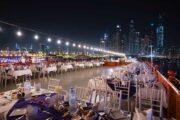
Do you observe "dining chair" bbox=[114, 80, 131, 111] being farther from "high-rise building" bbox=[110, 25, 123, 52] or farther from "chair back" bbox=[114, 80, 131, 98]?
"high-rise building" bbox=[110, 25, 123, 52]

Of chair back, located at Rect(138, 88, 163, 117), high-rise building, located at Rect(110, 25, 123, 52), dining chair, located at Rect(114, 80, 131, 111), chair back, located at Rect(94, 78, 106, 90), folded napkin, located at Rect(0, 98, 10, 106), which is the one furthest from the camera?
high-rise building, located at Rect(110, 25, 123, 52)

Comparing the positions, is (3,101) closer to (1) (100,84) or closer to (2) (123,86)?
(1) (100,84)

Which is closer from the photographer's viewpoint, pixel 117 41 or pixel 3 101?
pixel 3 101

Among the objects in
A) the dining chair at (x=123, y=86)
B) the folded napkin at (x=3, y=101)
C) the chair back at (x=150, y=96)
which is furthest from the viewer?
the dining chair at (x=123, y=86)

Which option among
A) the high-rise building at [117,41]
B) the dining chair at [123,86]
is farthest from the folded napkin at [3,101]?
the high-rise building at [117,41]

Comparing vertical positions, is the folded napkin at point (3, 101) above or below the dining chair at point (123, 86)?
above

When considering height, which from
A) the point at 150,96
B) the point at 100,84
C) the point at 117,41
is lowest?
the point at 150,96

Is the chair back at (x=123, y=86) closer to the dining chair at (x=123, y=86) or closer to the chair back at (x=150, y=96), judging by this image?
the dining chair at (x=123, y=86)

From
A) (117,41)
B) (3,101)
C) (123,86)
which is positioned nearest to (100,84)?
A: (123,86)

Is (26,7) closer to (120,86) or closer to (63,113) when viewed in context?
(120,86)

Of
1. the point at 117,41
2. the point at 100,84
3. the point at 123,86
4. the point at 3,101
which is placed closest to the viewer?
the point at 3,101

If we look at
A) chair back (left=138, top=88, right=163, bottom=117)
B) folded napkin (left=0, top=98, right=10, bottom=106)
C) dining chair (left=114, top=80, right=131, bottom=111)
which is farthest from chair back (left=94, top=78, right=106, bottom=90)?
folded napkin (left=0, top=98, right=10, bottom=106)

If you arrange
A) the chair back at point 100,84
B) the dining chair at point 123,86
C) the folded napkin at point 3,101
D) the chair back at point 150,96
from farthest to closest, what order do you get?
the chair back at point 100,84
the dining chair at point 123,86
the chair back at point 150,96
the folded napkin at point 3,101

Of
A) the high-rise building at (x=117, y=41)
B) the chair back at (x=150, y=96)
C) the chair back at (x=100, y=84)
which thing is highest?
the high-rise building at (x=117, y=41)
